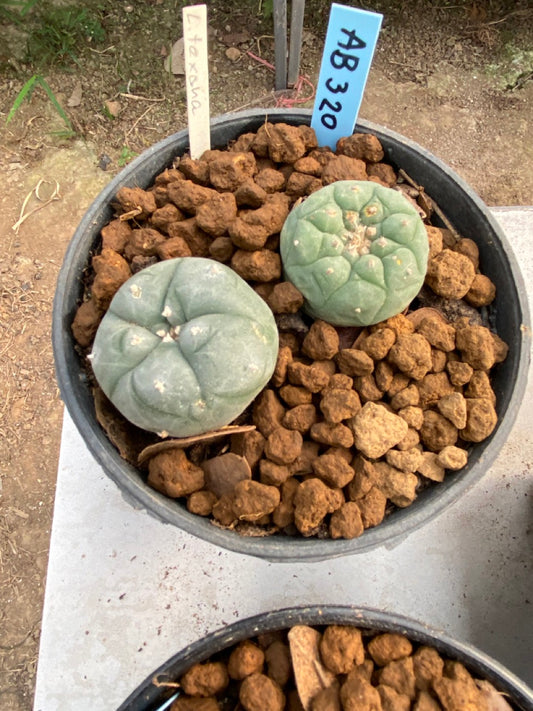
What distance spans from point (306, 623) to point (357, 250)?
2.38ft

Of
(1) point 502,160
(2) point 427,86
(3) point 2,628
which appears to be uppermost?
(2) point 427,86

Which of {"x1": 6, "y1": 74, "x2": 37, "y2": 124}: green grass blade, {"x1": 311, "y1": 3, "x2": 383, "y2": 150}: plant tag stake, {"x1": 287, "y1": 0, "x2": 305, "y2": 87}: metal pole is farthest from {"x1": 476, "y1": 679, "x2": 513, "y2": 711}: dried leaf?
{"x1": 6, "y1": 74, "x2": 37, "y2": 124}: green grass blade

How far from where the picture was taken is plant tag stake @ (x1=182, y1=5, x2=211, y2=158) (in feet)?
3.87

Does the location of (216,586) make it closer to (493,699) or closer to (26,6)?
(493,699)

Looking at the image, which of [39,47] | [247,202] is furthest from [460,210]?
[39,47]

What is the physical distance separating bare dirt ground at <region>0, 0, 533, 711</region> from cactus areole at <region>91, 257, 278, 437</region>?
1318 millimetres

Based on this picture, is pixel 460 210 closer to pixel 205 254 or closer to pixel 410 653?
pixel 205 254

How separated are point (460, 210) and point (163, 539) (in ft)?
3.69

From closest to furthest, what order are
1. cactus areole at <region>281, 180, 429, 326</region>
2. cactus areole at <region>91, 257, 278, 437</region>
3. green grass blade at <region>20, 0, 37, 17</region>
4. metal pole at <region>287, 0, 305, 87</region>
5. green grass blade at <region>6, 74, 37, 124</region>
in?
cactus areole at <region>91, 257, 278, 437</region> < cactus areole at <region>281, 180, 429, 326</region> < metal pole at <region>287, 0, 305, 87</region> < green grass blade at <region>6, 74, 37, 124</region> < green grass blade at <region>20, 0, 37, 17</region>

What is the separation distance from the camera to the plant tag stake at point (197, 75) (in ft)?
3.87

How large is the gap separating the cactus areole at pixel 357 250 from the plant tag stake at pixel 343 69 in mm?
261

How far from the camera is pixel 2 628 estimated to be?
1.99 metres

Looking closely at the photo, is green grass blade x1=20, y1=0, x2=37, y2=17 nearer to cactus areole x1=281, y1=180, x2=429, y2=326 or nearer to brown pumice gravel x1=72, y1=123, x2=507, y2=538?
brown pumice gravel x1=72, y1=123, x2=507, y2=538

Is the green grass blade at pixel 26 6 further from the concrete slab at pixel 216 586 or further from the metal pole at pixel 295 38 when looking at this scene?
the concrete slab at pixel 216 586
